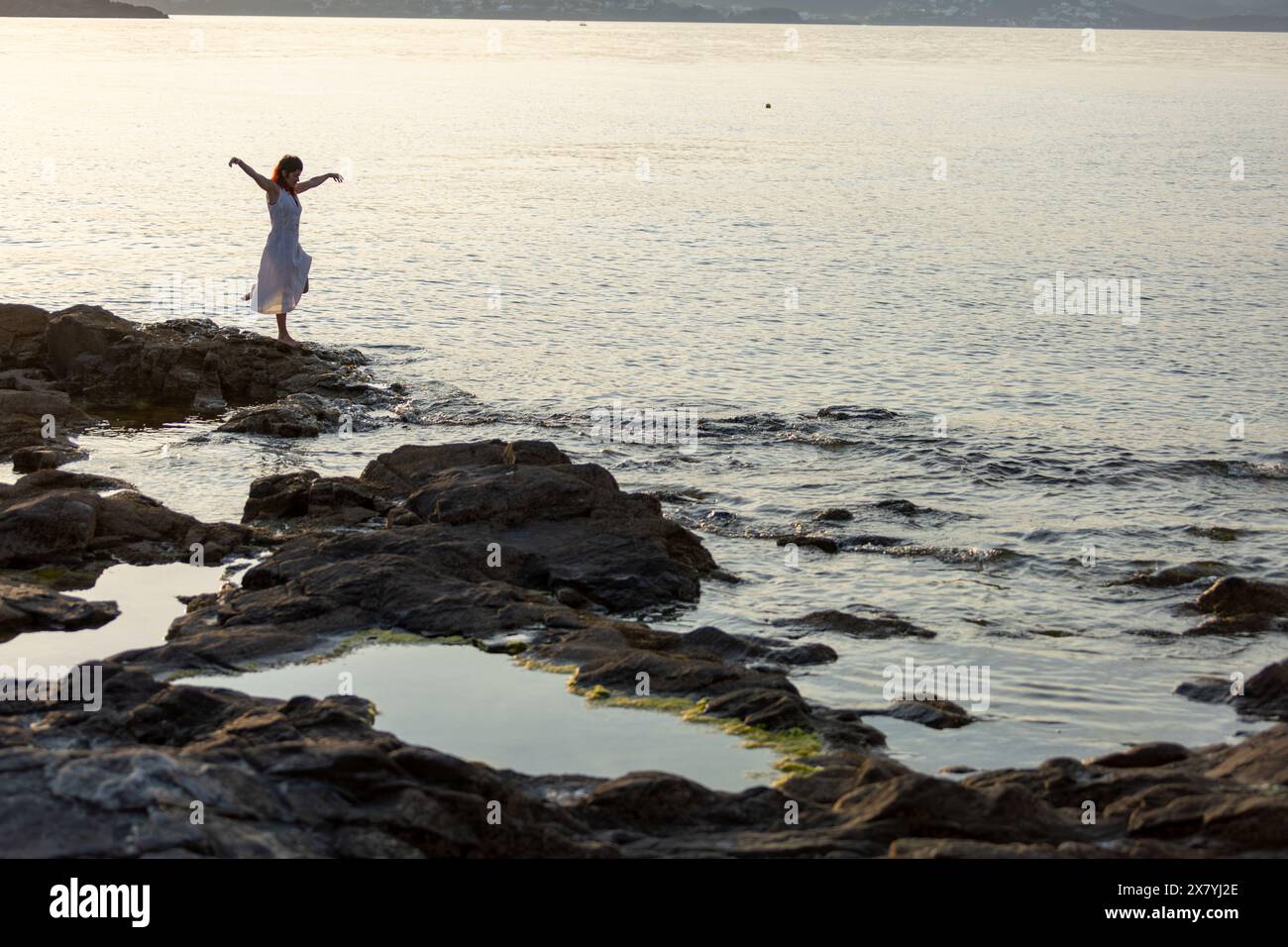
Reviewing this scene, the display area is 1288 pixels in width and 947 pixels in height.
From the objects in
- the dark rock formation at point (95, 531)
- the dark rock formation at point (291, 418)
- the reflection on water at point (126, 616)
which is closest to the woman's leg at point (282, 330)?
the dark rock formation at point (291, 418)

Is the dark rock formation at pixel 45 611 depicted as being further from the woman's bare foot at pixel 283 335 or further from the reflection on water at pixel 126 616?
the woman's bare foot at pixel 283 335

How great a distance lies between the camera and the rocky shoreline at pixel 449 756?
7.20 m

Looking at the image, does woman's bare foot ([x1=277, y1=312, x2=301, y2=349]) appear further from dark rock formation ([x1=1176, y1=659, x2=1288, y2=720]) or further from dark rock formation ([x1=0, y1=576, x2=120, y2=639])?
dark rock formation ([x1=1176, y1=659, x2=1288, y2=720])

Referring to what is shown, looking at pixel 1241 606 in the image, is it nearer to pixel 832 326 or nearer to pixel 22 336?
pixel 832 326

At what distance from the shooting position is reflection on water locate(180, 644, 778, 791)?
30.7ft

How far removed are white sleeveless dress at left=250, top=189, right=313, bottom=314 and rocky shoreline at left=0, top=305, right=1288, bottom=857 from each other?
10.1ft

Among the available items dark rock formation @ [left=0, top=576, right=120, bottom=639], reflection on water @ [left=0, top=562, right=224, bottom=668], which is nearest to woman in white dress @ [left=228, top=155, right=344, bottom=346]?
reflection on water @ [left=0, top=562, right=224, bottom=668]

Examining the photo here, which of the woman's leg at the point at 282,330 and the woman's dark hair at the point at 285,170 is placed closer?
the woman's dark hair at the point at 285,170

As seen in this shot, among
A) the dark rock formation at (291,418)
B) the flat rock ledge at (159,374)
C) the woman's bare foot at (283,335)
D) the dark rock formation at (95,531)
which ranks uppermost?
the woman's bare foot at (283,335)

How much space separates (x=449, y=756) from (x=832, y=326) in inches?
832

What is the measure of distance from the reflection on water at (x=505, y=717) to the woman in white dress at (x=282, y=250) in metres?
11.6

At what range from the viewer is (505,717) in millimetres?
10102

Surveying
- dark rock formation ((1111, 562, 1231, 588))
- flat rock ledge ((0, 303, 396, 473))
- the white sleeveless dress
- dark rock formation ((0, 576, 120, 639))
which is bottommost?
dark rock formation ((1111, 562, 1231, 588))
